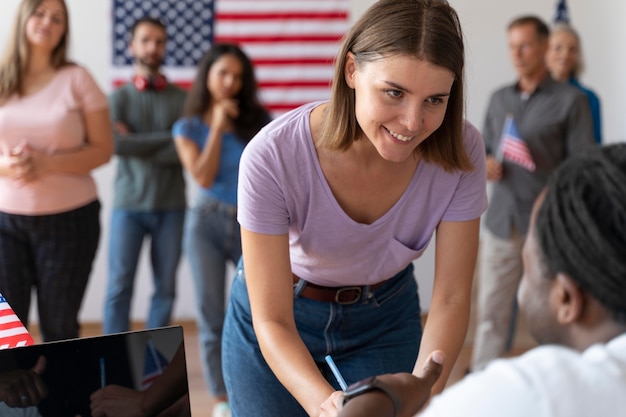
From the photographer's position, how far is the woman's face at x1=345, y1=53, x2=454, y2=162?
5.22ft

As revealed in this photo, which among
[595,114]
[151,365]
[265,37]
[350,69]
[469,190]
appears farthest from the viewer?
[265,37]

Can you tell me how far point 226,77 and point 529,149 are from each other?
4.46 ft

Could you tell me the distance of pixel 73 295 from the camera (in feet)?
10.1

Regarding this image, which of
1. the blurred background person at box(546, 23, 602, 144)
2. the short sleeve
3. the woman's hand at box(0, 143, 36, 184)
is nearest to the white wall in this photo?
the blurred background person at box(546, 23, 602, 144)

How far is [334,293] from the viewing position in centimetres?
190

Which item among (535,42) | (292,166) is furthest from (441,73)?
(535,42)

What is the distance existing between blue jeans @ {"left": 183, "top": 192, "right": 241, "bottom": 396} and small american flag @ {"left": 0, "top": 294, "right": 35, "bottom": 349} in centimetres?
196

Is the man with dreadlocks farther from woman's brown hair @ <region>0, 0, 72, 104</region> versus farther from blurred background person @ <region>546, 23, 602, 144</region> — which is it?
blurred background person @ <region>546, 23, 602, 144</region>

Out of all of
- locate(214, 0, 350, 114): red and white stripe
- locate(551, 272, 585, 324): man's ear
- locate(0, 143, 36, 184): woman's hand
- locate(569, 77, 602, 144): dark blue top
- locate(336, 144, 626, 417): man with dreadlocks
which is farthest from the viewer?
locate(214, 0, 350, 114): red and white stripe

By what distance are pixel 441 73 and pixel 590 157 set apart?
539mm

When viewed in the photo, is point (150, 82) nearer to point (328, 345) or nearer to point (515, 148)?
point (515, 148)

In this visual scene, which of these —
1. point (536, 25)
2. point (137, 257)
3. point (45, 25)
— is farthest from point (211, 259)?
point (536, 25)

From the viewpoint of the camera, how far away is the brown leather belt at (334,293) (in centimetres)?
190

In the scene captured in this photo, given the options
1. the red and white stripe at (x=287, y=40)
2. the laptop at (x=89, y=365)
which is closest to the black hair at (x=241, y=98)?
the red and white stripe at (x=287, y=40)
